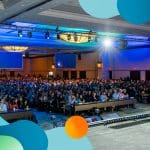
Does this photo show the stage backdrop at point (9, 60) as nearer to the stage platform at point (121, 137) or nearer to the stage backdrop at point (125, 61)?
the stage backdrop at point (125, 61)

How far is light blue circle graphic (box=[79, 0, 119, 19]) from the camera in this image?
172cm

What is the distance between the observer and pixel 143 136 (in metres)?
6.39

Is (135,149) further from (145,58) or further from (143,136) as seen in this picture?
(145,58)

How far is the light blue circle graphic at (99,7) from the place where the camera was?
1.72m

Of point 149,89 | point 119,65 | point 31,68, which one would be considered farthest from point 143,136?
point 31,68

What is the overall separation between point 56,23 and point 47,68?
2237 cm

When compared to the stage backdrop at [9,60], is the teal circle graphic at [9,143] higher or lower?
lower

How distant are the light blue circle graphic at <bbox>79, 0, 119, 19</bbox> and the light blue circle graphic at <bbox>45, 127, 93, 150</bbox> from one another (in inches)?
38.3

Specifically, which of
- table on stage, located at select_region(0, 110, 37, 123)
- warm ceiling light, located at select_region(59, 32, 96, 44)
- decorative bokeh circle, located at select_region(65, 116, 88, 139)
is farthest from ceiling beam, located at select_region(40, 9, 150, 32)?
decorative bokeh circle, located at select_region(65, 116, 88, 139)

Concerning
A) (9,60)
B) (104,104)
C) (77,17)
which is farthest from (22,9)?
(9,60)

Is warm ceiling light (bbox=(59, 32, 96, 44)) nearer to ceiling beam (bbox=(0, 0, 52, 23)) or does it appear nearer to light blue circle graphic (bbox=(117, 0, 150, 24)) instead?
ceiling beam (bbox=(0, 0, 52, 23))

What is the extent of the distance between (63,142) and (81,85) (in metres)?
14.7

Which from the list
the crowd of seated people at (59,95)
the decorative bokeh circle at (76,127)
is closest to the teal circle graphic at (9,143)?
the decorative bokeh circle at (76,127)

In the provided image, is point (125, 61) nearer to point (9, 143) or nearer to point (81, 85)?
point (81, 85)
